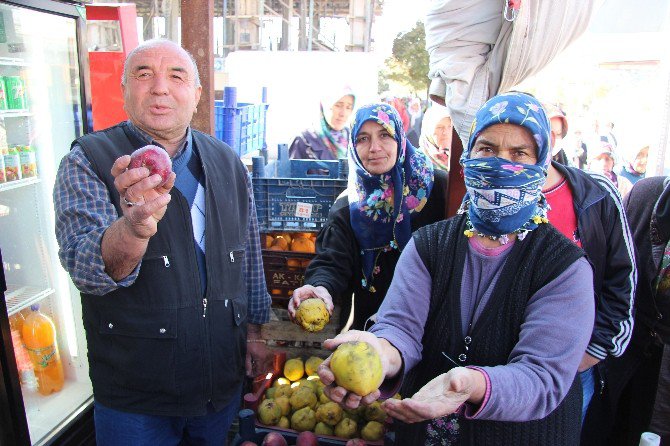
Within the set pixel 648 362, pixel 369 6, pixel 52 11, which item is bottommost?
pixel 648 362

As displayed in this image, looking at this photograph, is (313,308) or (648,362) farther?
(648,362)

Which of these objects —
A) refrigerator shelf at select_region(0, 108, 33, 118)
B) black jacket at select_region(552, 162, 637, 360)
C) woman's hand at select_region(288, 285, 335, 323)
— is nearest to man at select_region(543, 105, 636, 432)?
black jacket at select_region(552, 162, 637, 360)

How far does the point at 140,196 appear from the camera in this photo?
1.35 m

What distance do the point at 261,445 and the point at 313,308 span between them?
2.68 ft

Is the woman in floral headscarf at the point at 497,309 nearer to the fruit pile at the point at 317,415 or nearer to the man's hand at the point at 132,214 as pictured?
the man's hand at the point at 132,214

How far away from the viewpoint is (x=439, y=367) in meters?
1.49

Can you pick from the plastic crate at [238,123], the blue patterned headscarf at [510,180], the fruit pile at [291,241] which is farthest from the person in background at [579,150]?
the blue patterned headscarf at [510,180]

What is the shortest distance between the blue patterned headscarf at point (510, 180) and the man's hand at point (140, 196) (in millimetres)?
923

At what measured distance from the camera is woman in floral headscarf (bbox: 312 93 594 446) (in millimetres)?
1312

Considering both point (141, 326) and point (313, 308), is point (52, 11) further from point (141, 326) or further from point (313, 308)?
point (313, 308)

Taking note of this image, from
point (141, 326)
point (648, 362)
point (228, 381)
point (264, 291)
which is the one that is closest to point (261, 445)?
point (228, 381)

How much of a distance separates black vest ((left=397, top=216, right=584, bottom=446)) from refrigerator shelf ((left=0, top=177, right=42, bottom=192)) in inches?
100

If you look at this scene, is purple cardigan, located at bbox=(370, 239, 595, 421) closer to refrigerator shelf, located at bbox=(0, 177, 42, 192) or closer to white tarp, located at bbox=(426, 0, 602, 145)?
white tarp, located at bbox=(426, 0, 602, 145)

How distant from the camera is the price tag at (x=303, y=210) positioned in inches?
125
